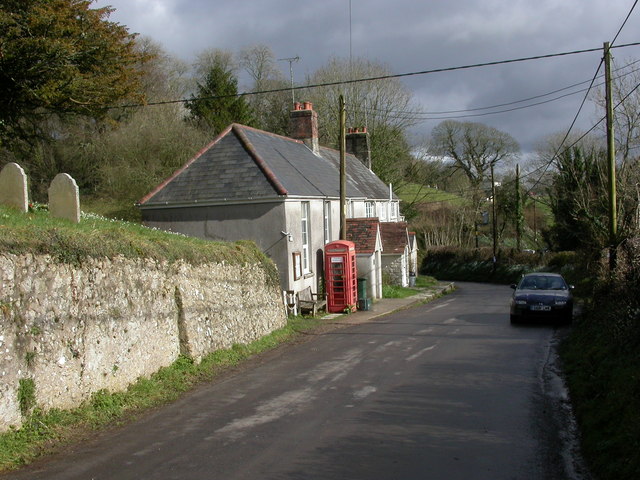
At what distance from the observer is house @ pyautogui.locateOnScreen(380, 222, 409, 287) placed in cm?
3459

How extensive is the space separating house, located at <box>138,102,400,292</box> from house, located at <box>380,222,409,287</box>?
26.0 feet

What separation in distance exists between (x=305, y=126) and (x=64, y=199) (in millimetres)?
20047

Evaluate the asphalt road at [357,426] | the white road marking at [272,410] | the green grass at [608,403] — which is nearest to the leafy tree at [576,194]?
the green grass at [608,403]

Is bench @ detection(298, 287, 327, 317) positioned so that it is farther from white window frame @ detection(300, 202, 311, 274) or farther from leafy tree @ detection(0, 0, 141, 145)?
leafy tree @ detection(0, 0, 141, 145)

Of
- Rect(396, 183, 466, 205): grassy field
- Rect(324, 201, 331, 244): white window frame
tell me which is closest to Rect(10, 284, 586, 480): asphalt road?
Rect(324, 201, 331, 244): white window frame

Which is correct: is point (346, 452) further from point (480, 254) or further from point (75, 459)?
point (480, 254)

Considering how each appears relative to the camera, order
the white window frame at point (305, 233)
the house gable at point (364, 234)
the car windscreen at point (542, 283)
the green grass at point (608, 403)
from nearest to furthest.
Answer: the green grass at point (608, 403) < the car windscreen at point (542, 283) < the white window frame at point (305, 233) < the house gable at point (364, 234)

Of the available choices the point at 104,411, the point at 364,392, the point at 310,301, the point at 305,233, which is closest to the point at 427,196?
the point at 305,233

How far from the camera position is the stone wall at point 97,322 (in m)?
8.00

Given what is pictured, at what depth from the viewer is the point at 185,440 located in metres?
8.10

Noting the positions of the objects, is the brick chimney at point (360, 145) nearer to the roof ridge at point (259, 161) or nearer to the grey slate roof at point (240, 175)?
the grey slate roof at point (240, 175)

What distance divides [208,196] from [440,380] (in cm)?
1370

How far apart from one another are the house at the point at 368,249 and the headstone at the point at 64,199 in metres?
16.5

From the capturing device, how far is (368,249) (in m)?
28.9
